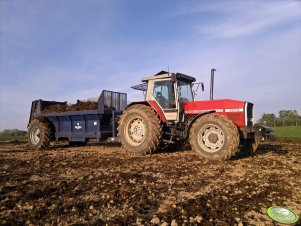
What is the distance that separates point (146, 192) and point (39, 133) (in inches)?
361

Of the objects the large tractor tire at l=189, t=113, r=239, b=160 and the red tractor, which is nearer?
the large tractor tire at l=189, t=113, r=239, b=160

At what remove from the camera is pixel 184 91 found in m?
9.98

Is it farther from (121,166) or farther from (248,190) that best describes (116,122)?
(248,190)

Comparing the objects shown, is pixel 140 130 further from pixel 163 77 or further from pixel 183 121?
pixel 163 77

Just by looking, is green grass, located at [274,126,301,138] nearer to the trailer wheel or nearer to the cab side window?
the cab side window

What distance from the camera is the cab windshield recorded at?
977 cm

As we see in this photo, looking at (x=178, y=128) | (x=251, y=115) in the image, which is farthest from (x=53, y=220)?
(x=251, y=115)

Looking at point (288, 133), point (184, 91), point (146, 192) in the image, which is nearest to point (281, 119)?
point (288, 133)

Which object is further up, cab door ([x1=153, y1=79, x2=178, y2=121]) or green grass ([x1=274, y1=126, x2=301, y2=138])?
cab door ([x1=153, y1=79, x2=178, y2=121])

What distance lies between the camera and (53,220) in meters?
3.64

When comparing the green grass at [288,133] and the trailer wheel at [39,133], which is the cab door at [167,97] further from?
the green grass at [288,133]

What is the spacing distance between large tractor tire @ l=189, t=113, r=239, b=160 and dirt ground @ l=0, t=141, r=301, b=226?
17.0 inches

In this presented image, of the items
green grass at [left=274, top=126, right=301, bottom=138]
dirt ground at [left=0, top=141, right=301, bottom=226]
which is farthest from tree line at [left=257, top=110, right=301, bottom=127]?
dirt ground at [left=0, top=141, right=301, bottom=226]

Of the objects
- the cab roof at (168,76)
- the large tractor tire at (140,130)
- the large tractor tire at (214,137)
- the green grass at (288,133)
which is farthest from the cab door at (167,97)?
the green grass at (288,133)
